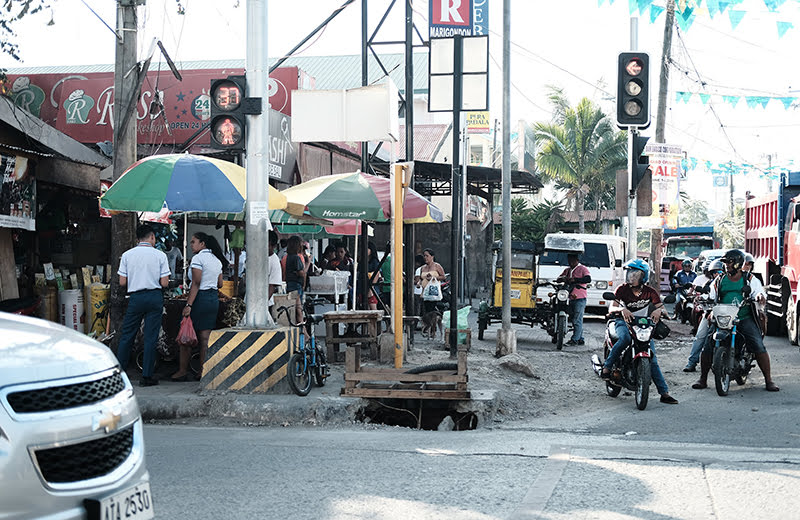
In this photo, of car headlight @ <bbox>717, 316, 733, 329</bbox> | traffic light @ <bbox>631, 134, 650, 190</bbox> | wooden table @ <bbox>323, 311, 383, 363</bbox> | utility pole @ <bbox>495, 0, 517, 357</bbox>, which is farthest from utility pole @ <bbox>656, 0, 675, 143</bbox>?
wooden table @ <bbox>323, 311, 383, 363</bbox>

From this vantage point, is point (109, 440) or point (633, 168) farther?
point (633, 168)

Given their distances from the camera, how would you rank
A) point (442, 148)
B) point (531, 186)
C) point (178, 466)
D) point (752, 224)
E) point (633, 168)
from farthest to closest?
point (442, 148) → point (531, 186) → point (752, 224) → point (633, 168) → point (178, 466)

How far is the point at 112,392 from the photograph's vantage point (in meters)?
3.57

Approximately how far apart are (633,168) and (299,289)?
5.29 m

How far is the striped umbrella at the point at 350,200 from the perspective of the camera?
11203 mm

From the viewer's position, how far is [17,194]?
38.0 ft

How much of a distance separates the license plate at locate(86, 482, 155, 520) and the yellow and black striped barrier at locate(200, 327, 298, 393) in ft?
17.6

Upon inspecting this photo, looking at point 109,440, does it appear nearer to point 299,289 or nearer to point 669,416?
point 669,416

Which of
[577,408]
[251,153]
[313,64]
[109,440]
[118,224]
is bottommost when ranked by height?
[577,408]

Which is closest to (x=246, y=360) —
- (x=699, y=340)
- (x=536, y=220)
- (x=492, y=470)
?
(x=492, y=470)

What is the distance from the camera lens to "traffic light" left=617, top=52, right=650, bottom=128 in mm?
11828

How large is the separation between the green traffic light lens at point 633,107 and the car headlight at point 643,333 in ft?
11.7

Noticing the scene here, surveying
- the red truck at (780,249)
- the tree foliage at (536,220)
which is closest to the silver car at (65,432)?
the red truck at (780,249)

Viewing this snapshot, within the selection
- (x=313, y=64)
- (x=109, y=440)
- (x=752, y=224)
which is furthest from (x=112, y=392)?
(x=313, y=64)
